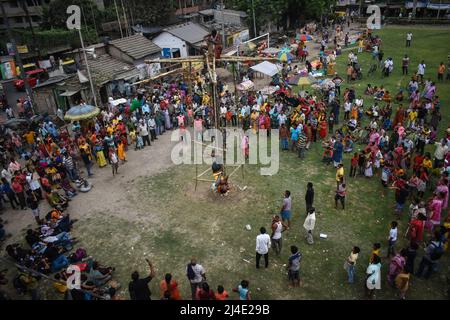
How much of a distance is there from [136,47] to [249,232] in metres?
23.3

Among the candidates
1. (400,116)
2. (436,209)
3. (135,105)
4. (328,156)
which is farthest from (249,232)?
(135,105)

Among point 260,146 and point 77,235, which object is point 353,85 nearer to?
point 260,146

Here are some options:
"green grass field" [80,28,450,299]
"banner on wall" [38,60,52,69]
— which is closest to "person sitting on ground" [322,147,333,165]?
"green grass field" [80,28,450,299]

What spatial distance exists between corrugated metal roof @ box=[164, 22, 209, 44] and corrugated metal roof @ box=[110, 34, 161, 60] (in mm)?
3111

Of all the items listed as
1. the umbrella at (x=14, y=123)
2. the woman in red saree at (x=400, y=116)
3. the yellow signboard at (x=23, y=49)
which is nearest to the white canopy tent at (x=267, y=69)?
the woman in red saree at (x=400, y=116)

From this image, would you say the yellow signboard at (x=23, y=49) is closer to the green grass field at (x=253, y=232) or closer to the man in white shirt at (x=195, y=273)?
the green grass field at (x=253, y=232)

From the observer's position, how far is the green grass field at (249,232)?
1038cm

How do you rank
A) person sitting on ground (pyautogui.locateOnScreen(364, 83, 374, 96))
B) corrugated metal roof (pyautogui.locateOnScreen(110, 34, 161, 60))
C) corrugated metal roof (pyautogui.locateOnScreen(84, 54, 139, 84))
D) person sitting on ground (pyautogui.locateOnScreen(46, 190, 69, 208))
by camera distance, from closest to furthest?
person sitting on ground (pyautogui.locateOnScreen(46, 190, 69, 208)), person sitting on ground (pyautogui.locateOnScreen(364, 83, 374, 96)), corrugated metal roof (pyautogui.locateOnScreen(84, 54, 139, 84)), corrugated metal roof (pyautogui.locateOnScreen(110, 34, 161, 60))

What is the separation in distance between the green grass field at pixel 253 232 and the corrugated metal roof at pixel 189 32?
20.7 meters

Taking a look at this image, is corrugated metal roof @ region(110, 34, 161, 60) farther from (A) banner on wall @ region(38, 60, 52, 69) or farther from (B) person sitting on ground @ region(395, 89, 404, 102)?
(B) person sitting on ground @ region(395, 89, 404, 102)

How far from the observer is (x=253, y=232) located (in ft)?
41.3

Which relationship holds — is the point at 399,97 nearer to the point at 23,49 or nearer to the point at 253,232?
the point at 253,232

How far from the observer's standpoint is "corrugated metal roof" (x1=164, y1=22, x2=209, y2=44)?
1339 inches
